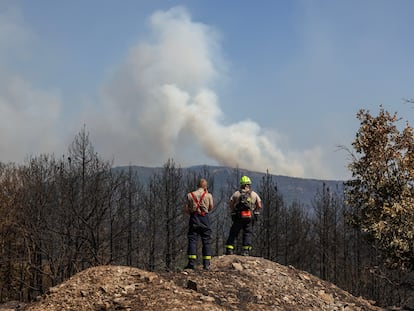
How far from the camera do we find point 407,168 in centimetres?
1916

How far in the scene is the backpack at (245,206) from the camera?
14.2 metres

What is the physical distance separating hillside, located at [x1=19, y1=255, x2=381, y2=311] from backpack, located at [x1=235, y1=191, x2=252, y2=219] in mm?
1584

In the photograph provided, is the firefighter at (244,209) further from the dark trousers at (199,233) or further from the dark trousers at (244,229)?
the dark trousers at (199,233)

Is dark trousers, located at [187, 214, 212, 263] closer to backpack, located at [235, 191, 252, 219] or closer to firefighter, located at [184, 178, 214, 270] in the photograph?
firefighter, located at [184, 178, 214, 270]

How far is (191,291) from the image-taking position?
10.7 m

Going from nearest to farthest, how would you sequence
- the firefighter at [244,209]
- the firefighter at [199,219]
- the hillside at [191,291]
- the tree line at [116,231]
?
1. the hillside at [191,291]
2. the firefighter at [199,219]
3. the firefighter at [244,209]
4. the tree line at [116,231]

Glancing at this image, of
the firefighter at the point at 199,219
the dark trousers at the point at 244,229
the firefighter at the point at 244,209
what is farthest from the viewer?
the dark trousers at the point at 244,229

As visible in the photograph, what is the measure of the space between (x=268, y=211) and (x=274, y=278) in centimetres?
3380

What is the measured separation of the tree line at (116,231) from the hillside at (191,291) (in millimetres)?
15768

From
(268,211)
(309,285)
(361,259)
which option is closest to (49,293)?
(309,285)

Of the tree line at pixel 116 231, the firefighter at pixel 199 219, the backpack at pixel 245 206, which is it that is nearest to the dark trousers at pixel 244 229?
the backpack at pixel 245 206

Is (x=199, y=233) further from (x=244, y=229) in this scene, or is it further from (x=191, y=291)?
(x=191, y=291)

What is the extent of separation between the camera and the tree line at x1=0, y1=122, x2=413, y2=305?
111 ft

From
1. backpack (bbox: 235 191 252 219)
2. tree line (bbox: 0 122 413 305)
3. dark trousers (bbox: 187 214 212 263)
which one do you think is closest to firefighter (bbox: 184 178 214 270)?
dark trousers (bbox: 187 214 212 263)
